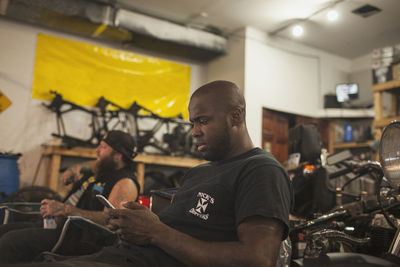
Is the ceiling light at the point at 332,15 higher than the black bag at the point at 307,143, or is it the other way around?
the ceiling light at the point at 332,15

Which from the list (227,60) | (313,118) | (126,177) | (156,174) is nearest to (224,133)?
(126,177)

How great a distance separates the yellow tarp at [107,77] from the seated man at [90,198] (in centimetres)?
271

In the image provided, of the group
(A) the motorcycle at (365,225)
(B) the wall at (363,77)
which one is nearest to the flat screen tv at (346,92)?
(B) the wall at (363,77)

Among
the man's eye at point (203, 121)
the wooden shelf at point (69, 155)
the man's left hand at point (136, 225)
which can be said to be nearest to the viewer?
the man's left hand at point (136, 225)

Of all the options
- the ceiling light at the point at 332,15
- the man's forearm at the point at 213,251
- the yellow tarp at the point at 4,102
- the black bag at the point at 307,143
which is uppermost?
the ceiling light at the point at 332,15

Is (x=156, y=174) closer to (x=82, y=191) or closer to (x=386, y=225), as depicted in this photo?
(x=82, y=191)

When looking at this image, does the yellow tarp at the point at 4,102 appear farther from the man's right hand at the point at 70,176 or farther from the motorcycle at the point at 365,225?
the motorcycle at the point at 365,225

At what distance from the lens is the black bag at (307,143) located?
10.0 feet

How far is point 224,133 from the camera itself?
158 centimetres

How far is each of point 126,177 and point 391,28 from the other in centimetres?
596

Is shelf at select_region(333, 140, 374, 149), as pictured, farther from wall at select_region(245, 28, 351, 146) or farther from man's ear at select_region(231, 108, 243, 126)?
man's ear at select_region(231, 108, 243, 126)

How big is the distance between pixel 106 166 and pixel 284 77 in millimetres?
4672

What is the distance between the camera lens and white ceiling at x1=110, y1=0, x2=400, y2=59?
5562mm

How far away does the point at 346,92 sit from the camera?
7.13 m
